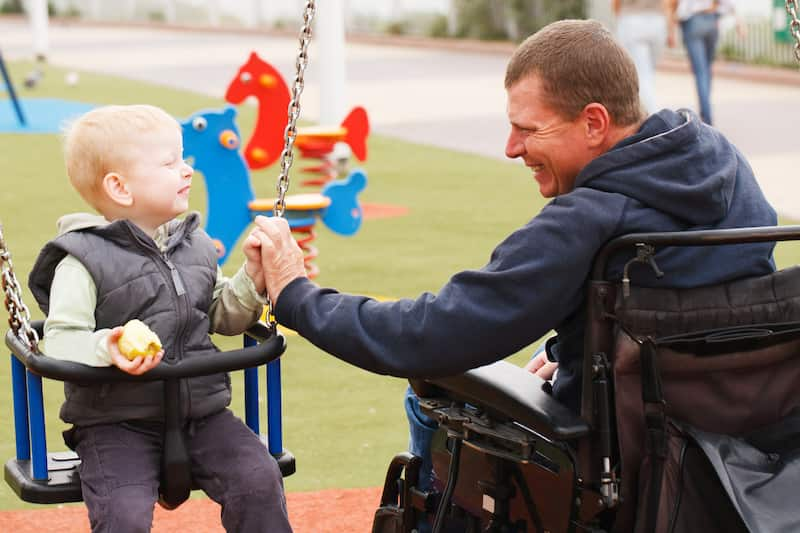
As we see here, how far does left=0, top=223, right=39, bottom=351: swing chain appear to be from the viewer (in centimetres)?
287

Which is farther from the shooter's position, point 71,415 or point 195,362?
point 71,415

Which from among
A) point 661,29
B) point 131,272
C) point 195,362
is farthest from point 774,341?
point 661,29

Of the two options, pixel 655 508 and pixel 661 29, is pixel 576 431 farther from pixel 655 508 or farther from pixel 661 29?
pixel 661 29

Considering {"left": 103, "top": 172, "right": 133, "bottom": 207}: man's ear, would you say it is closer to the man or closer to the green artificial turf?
the man

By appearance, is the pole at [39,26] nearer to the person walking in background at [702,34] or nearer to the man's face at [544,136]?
the person walking in background at [702,34]

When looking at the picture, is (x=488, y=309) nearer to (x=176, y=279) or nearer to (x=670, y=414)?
(x=670, y=414)

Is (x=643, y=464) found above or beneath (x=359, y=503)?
above

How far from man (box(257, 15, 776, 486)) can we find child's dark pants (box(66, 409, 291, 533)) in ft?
1.13

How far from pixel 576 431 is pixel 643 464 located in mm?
133

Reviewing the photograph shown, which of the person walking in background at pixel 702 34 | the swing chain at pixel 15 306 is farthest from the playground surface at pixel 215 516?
the person walking in background at pixel 702 34

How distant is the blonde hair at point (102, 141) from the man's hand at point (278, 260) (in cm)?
36

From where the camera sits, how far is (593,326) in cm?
262

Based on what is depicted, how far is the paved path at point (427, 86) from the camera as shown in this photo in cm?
1218

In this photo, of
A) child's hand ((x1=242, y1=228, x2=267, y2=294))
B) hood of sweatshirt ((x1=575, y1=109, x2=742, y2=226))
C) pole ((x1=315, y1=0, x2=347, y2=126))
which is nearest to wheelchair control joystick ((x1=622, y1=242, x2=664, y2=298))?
hood of sweatshirt ((x1=575, y1=109, x2=742, y2=226))
